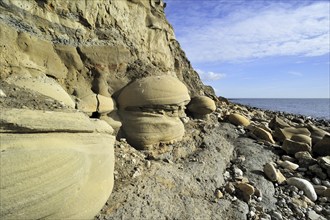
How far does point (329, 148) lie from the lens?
24.2 ft

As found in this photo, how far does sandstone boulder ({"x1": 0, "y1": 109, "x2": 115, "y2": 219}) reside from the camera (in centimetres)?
259

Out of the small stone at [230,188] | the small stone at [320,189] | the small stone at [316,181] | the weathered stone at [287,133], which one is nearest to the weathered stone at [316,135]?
the weathered stone at [287,133]

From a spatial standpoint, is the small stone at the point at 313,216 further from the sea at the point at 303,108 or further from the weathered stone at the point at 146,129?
the sea at the point at 303,108

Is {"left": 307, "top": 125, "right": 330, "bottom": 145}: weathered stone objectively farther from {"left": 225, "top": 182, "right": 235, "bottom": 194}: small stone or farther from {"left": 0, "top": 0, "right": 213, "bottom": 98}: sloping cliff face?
{"left": 0, "top": 0, "right": 213, "bottom": 98}: sloping cliff face

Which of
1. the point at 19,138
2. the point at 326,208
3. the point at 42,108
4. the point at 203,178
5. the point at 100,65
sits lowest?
the point at 326,208

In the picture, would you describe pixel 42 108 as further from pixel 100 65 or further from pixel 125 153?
pixel 100 65

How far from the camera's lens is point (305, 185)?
5555mm

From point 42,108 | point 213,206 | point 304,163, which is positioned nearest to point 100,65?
point 42,108

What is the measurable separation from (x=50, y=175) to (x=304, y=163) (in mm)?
5499

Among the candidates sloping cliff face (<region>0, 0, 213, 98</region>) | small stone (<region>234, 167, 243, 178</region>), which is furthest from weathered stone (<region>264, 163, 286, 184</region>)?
sloping cliff face (<region>0, 0, 213, 98</region>)

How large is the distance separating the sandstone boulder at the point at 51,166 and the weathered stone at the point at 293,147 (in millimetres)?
5045

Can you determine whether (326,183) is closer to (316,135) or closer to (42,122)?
(316,135)

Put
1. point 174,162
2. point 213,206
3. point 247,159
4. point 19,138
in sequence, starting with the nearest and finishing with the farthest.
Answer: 1. point 19,138
2. point 213,206
3. point 174,162
4. point 247,159

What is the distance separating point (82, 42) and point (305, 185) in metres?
4.69
